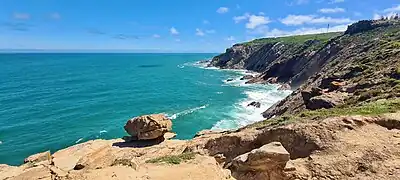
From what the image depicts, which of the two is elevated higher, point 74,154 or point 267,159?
point 267,159

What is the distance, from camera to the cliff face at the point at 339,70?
112 ft

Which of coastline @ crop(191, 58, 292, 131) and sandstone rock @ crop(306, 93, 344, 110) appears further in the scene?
coastline @ crop(191, 58, 292, 131)

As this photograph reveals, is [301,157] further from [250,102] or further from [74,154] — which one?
[250,102]

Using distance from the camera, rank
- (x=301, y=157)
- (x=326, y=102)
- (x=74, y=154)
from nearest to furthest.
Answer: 1. (x=301, y=157)
2. (x=74, y=154)
3. (x=326, y=102)

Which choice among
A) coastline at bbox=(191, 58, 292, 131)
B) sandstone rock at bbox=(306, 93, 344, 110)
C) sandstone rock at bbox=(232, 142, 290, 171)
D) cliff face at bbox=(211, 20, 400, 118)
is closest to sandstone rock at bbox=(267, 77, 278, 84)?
cliff face at bbox=(211, 20, 400, 118)

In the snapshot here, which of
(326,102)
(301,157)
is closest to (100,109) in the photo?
(326,102)

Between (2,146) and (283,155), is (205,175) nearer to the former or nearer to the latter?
(283,155)

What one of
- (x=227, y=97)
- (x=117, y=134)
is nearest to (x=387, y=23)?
(x=227, y=97)

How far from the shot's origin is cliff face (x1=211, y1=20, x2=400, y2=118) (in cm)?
3426

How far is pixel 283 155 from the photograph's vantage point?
48.5 ft

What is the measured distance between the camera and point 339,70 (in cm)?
5706

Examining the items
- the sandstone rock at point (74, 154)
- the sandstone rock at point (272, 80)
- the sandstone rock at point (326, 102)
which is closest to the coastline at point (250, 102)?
the sandstone rock at point (272, 80)

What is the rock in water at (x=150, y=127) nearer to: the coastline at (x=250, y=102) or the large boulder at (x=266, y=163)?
the coastline at (x=250, y=102)

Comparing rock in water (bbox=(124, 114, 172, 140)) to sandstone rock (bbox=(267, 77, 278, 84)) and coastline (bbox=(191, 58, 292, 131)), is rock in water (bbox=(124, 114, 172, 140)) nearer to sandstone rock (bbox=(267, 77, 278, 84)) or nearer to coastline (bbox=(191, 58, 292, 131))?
coastline (bbox=(191, 58, 292, 131))
